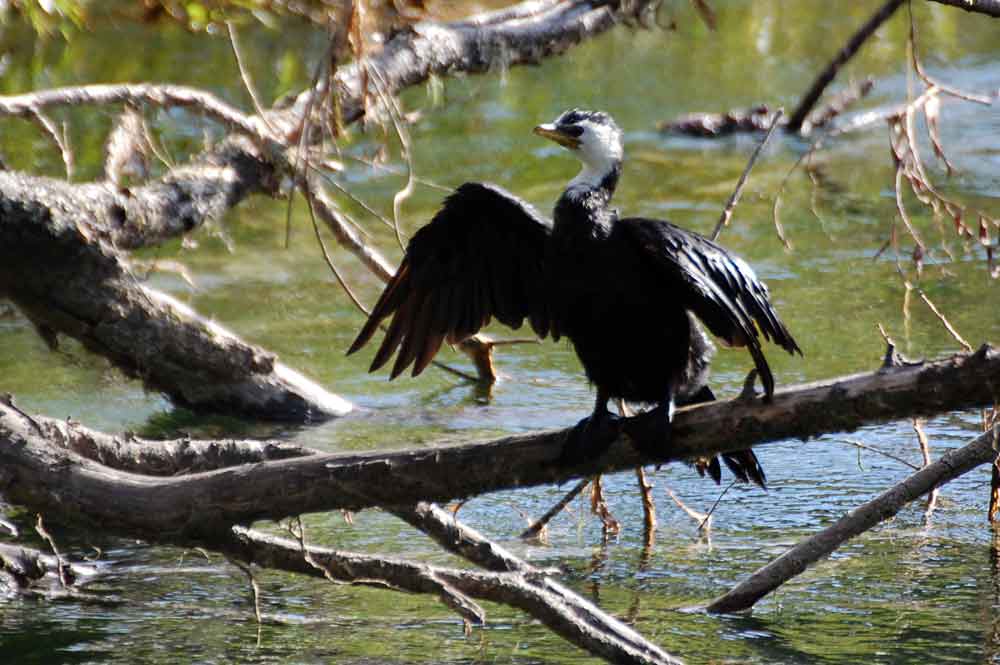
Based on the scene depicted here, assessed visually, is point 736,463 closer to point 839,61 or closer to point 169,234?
point 169,234

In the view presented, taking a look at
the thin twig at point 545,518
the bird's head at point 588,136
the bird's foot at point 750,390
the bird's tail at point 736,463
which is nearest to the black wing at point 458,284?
the bird's head at point 588,136

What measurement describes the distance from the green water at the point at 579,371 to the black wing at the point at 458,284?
0.75 m

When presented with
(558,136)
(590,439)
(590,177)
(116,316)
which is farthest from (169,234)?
(590,439)

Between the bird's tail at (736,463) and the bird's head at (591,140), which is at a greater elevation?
the bird's head at (591,140)

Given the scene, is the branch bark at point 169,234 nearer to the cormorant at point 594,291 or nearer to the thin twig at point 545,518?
the cormorant at point 594,291

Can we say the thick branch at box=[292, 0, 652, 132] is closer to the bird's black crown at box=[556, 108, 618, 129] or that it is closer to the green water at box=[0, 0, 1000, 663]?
the green water at box=[0, 0, 1000, 663]

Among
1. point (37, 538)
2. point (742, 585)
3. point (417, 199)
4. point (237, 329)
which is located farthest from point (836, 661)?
point (417, 199)

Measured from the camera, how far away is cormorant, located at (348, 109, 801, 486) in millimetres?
3080

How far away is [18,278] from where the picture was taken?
4.60 metres

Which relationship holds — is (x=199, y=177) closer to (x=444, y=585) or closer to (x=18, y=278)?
(x=18, y=278)

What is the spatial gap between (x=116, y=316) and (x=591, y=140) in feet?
6.46

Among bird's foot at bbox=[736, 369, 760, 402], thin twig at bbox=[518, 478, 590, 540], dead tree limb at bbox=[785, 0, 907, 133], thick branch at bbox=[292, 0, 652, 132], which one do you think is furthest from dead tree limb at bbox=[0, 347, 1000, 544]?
thick branch at bbox=[292, 0, 652, 132]

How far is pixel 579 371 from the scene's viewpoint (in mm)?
6172

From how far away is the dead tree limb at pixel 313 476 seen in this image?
9.50 feet
